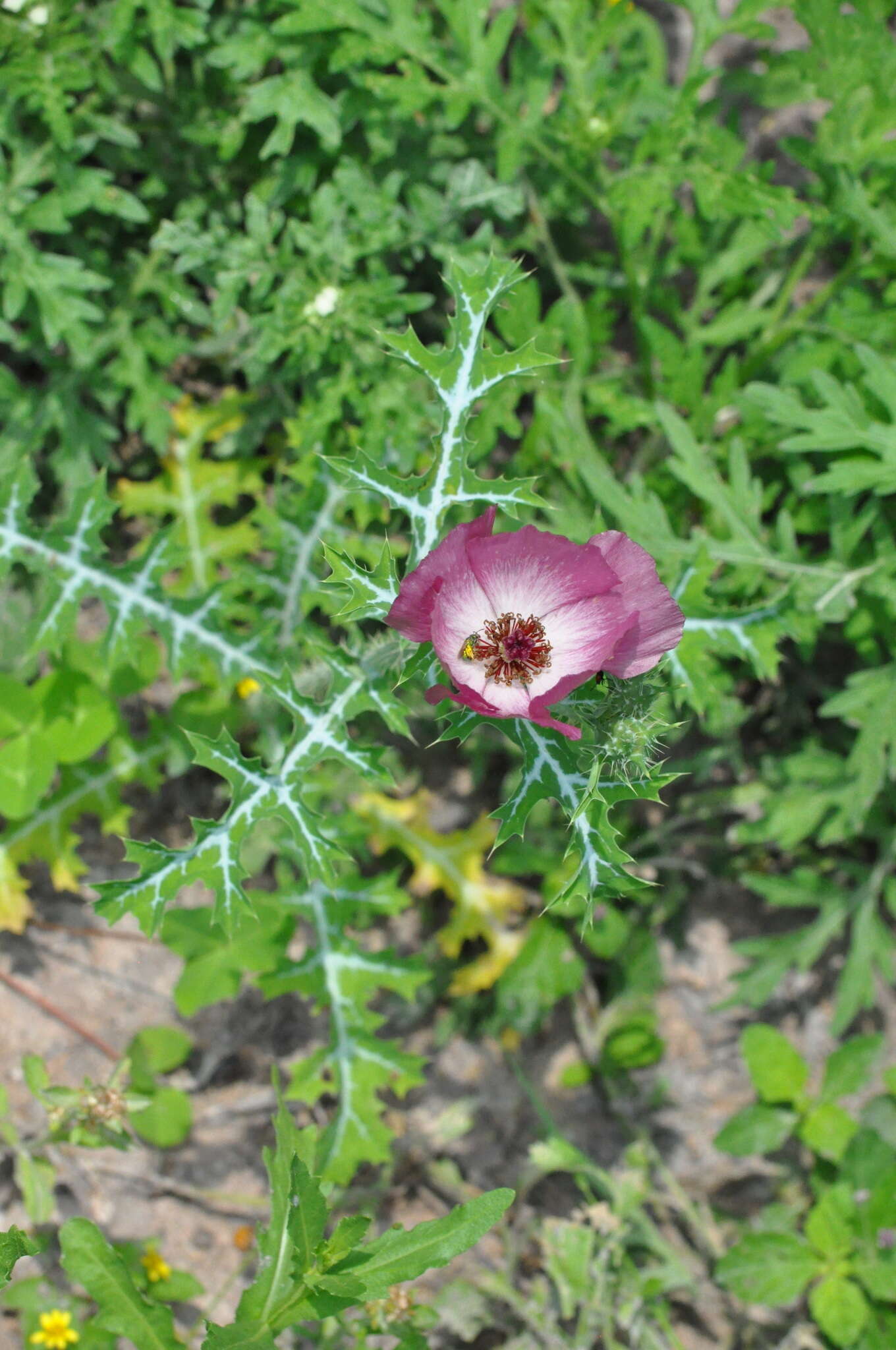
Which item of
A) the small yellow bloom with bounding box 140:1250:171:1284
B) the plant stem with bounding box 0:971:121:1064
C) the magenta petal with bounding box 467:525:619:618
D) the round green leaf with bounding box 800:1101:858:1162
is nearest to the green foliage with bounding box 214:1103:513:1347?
the small yellow bloom with bounding box 140:1250:171:1284

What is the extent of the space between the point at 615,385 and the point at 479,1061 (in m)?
2.57

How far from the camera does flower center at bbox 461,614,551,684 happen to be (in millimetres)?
2188

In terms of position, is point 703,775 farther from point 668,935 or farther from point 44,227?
point 44,227

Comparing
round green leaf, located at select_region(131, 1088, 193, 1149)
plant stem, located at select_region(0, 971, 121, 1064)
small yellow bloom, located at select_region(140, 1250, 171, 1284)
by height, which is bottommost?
small yellow bloom, located at select_region(140, 1250, 171, 1284)

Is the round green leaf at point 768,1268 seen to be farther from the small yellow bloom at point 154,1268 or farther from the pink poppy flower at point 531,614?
the pink poppy flower at point 531,614

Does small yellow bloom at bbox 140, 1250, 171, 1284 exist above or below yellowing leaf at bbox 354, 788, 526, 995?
below

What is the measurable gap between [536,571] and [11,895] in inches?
90.4

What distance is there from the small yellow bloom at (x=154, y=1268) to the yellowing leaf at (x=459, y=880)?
1.27m

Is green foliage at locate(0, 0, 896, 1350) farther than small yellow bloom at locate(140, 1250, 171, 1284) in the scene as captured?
No

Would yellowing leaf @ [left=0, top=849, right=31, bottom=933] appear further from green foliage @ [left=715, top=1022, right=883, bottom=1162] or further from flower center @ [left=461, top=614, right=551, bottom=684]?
green foliage @ [left=715, top=1022, right=883, bottom=1162]

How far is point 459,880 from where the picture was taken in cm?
373

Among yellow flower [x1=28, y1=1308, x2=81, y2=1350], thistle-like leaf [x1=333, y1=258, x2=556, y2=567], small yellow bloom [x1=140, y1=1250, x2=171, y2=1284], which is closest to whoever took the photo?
thistle-like leaf [x1=333, y1=258, x2=556, y2=567]

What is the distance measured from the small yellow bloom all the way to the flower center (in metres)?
2.35

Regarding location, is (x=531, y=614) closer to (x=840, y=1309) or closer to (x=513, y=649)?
(x=513, y=649)
